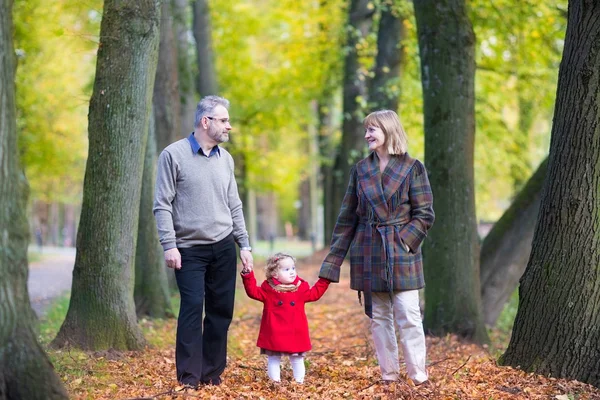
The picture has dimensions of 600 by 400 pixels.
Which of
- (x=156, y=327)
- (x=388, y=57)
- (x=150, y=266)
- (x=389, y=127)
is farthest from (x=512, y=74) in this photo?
(x=389, y=127)

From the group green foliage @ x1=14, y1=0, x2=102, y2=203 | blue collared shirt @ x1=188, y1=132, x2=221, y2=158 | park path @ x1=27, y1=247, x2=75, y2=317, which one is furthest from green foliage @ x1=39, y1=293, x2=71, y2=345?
green foliage @ x1=14, y1=0, x2=102, y2=203

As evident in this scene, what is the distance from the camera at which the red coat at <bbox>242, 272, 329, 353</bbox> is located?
21.3ft

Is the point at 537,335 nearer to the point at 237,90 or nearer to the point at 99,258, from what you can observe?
the point at 99,258

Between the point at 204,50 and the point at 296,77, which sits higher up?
the point at 296,77

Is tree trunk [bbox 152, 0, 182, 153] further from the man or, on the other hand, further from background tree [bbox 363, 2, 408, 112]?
the man

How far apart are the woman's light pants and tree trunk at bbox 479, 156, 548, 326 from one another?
5493 millimetres

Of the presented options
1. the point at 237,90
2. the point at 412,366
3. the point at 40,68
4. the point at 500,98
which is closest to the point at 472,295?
the point at 412,366

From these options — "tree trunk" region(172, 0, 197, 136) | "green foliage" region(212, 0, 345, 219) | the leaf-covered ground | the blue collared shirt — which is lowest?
the leaf-covered ground

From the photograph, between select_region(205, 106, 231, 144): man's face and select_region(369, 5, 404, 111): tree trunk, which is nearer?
select_region(205, 106, 231, 144): man's face

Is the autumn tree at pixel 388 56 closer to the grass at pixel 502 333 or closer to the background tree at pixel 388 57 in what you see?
the background tree at pixel 388 57

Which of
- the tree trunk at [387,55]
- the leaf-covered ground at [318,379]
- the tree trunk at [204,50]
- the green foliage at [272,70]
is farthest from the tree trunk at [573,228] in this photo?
the green foliage at [272,70]

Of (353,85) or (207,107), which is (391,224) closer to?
(207,107)

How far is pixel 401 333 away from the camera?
6324mm

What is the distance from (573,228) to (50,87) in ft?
91.7
